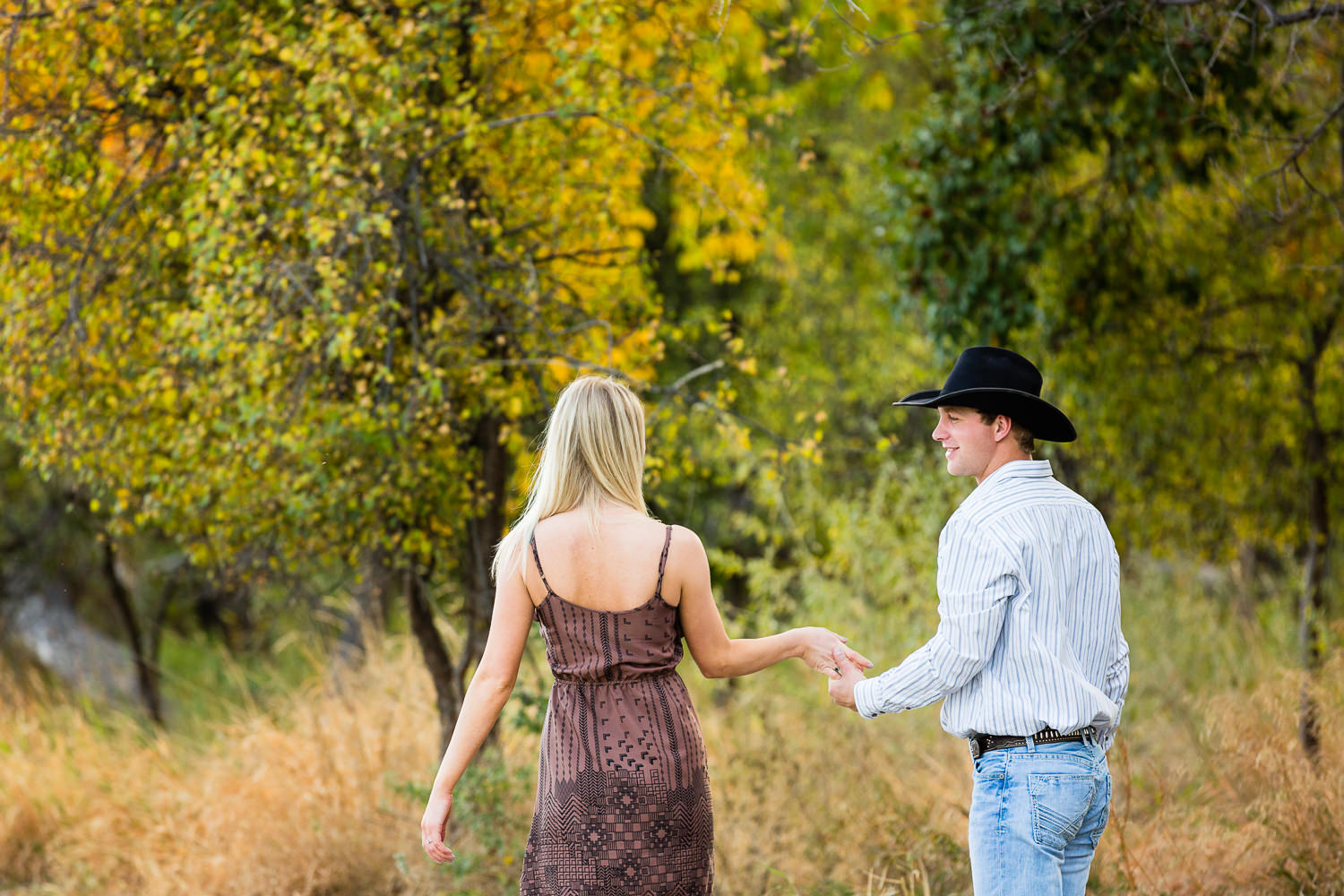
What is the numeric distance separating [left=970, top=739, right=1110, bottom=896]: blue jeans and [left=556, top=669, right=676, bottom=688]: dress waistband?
815 millimetres

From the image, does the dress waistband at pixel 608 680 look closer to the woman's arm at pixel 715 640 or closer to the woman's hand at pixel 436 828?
the woman's arm at pixel 715 640

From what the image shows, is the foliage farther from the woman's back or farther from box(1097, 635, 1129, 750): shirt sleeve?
box(1097, 635, 1129, 750): shirt sleeve

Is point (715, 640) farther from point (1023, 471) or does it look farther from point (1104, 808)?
point (1104, 808)

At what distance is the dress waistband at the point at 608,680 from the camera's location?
296 centimetres

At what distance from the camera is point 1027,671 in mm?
2639

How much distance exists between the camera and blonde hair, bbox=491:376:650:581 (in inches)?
114

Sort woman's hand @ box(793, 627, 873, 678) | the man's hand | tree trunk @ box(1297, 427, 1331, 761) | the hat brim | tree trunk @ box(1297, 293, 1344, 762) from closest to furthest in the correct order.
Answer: the hat brim
the man's hand
woman's hand @ box(793, 627, 873, 678)
tree trunk @ box(1297, 427, 1331, 761)
tree trunk @ box(1297, 293, 1344, 762)

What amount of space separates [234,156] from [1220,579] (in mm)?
8897

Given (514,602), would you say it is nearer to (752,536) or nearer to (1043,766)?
(1043,766)

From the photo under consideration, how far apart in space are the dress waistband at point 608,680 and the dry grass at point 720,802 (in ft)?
4.76

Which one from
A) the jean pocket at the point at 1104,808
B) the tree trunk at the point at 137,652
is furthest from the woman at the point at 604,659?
the tree trunk at the point at 137,652

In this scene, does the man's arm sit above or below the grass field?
above

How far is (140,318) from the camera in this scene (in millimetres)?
5344

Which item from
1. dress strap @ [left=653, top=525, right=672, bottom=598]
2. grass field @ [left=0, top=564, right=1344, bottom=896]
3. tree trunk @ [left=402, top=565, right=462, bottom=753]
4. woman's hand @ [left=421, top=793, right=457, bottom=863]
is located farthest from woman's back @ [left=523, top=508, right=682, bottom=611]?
tree trunk @ [left=402, top=565, right=462, bottom=753]
